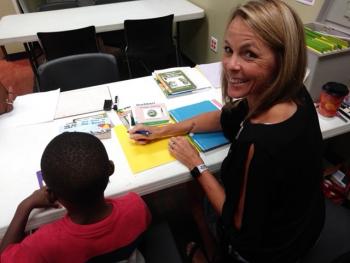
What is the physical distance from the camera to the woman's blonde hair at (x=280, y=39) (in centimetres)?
76

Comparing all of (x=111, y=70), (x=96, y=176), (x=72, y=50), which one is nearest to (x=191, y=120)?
(x=96, y=176)

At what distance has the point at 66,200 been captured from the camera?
2.41ft

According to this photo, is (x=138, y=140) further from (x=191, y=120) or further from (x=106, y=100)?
(x=106, y=100)

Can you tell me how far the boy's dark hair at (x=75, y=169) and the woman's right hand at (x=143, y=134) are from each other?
364 millimetres

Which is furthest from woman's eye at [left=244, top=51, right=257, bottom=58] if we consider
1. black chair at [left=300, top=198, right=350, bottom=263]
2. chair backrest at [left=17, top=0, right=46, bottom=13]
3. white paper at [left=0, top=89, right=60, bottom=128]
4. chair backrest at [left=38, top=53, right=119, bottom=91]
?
chair backrest at [left=17, top=0, right=46, bottom=13]

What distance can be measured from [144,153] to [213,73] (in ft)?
2.43

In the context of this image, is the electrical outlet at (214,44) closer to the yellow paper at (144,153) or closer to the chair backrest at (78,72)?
the chair backrest at (78,72)

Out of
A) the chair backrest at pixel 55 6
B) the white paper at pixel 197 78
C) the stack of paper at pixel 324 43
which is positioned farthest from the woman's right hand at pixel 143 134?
the chair backrest at pixel 55 6

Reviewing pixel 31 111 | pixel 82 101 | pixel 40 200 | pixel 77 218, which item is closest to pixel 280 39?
pixel 77 218

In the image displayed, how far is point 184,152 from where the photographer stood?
3.38 feet

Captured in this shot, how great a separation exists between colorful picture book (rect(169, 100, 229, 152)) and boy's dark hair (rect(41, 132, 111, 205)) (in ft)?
1.54

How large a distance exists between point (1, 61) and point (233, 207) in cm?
381

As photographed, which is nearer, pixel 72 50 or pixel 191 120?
pixel 191 120

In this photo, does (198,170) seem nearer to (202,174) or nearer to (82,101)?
(202,174)
